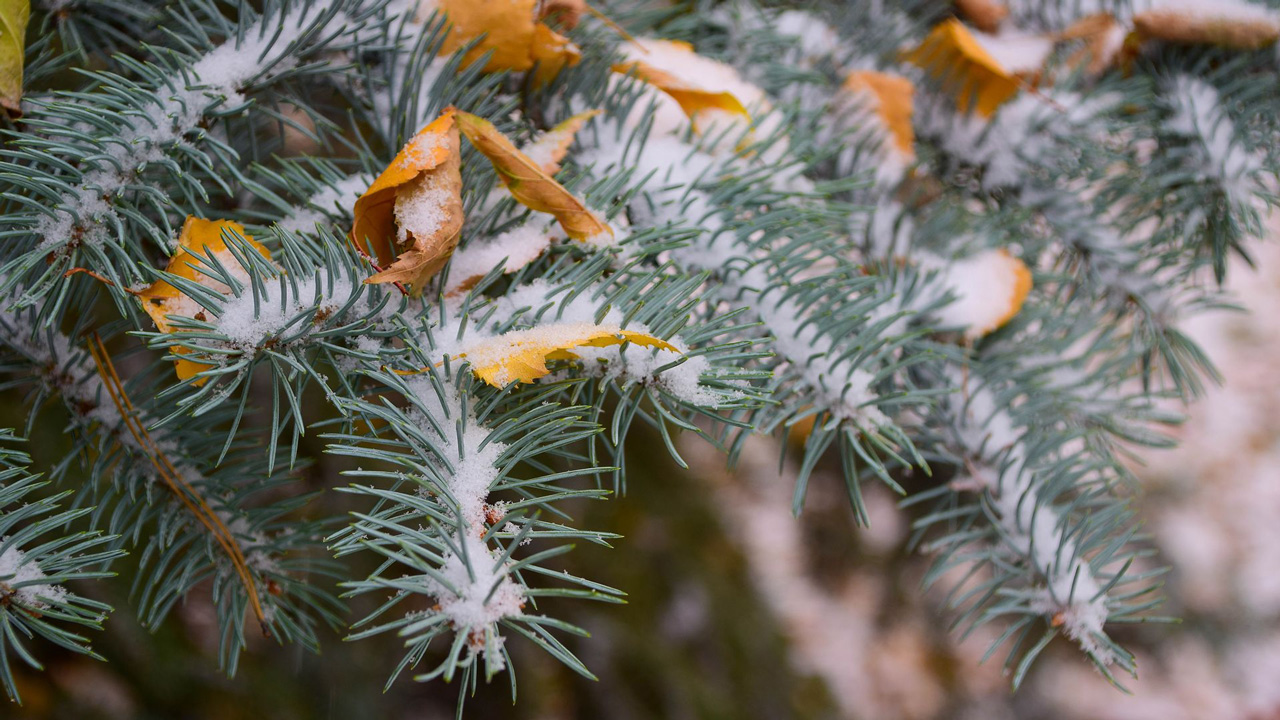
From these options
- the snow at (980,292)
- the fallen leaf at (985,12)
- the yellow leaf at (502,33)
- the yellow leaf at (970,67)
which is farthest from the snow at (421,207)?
the fallen leaf at (985,12)

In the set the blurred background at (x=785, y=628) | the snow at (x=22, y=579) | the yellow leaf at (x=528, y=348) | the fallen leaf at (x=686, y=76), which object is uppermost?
the fallen leaf at (x=686, y=76)

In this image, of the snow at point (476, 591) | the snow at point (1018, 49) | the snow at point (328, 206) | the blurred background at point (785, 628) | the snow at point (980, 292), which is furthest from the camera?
the blurred background at point (785, 628)

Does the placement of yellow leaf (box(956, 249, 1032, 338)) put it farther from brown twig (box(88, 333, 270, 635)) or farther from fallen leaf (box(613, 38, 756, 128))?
brown twig (box(88, 333, 270, 635))

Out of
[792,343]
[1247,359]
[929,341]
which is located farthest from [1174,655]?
[792,343]

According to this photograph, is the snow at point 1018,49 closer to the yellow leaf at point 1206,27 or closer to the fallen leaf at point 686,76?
the yellow leaf at point 1206,27

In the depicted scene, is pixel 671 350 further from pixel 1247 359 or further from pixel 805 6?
pixel 1247 359

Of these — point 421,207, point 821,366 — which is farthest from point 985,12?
point 421,207

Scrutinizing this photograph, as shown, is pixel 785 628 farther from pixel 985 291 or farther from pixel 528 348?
pixel 528 348
